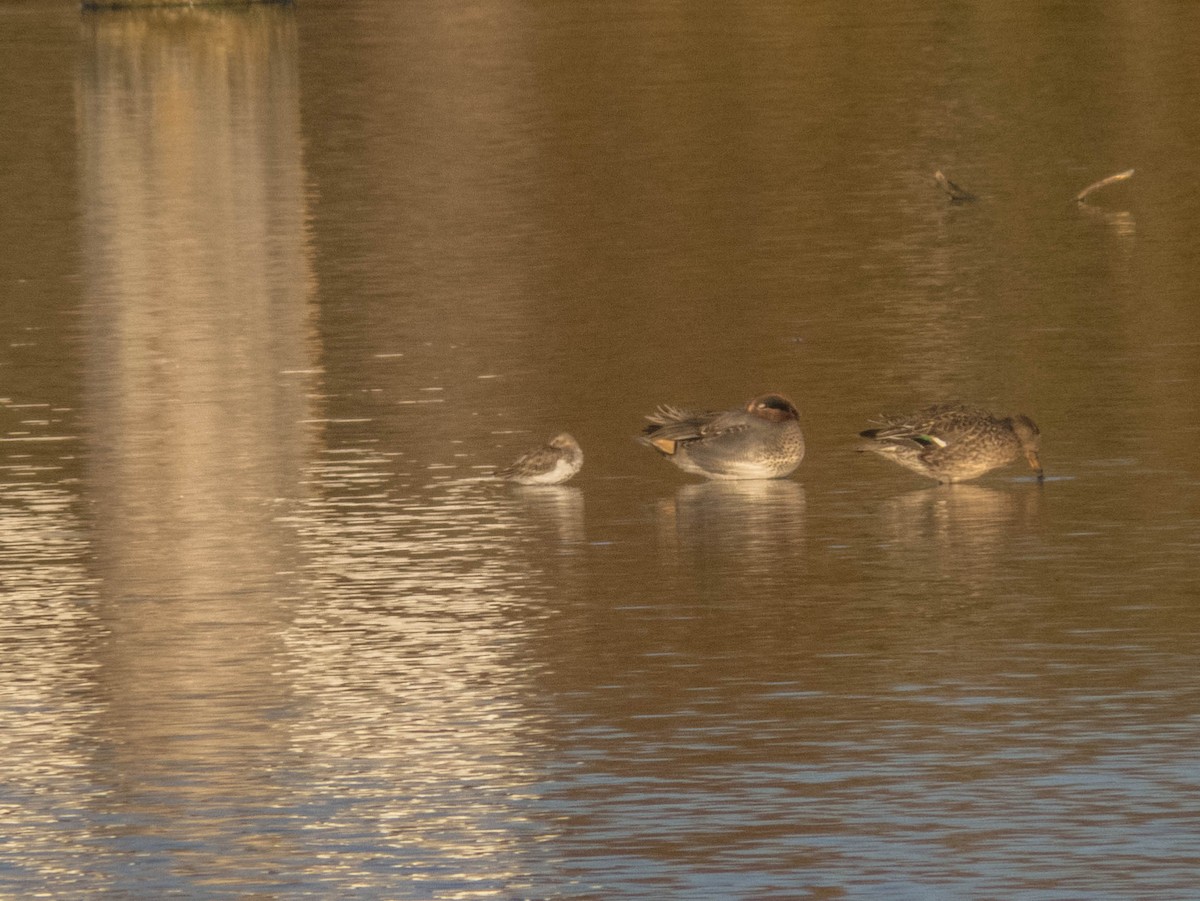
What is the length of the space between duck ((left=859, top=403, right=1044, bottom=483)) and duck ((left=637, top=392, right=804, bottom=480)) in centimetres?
43

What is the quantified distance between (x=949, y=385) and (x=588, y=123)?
19.9 metres

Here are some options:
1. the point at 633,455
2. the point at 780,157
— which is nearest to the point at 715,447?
the point at 633,455

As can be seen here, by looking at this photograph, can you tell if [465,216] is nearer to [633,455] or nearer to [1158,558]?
[633,455]

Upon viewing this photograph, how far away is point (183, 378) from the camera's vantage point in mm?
17938

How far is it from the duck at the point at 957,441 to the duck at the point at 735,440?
427 mm

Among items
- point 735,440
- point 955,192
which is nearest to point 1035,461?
point 735,440

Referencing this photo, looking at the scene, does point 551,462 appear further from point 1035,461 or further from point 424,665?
point 424,665

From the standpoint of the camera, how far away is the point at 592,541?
1312 cm

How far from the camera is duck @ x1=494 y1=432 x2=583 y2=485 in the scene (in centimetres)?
1427

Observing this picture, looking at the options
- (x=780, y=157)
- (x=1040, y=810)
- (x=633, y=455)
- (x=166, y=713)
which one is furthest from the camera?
(x=780, y=157)

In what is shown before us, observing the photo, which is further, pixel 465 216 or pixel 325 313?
pixel 465 216

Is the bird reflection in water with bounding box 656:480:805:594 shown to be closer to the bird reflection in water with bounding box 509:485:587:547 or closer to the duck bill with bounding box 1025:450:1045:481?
the bird reflection in water with bounding box 509:485:587:547

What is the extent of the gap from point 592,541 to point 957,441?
2.02m

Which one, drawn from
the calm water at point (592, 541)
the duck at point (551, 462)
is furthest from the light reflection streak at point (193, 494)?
the duck at point (551, 462)
